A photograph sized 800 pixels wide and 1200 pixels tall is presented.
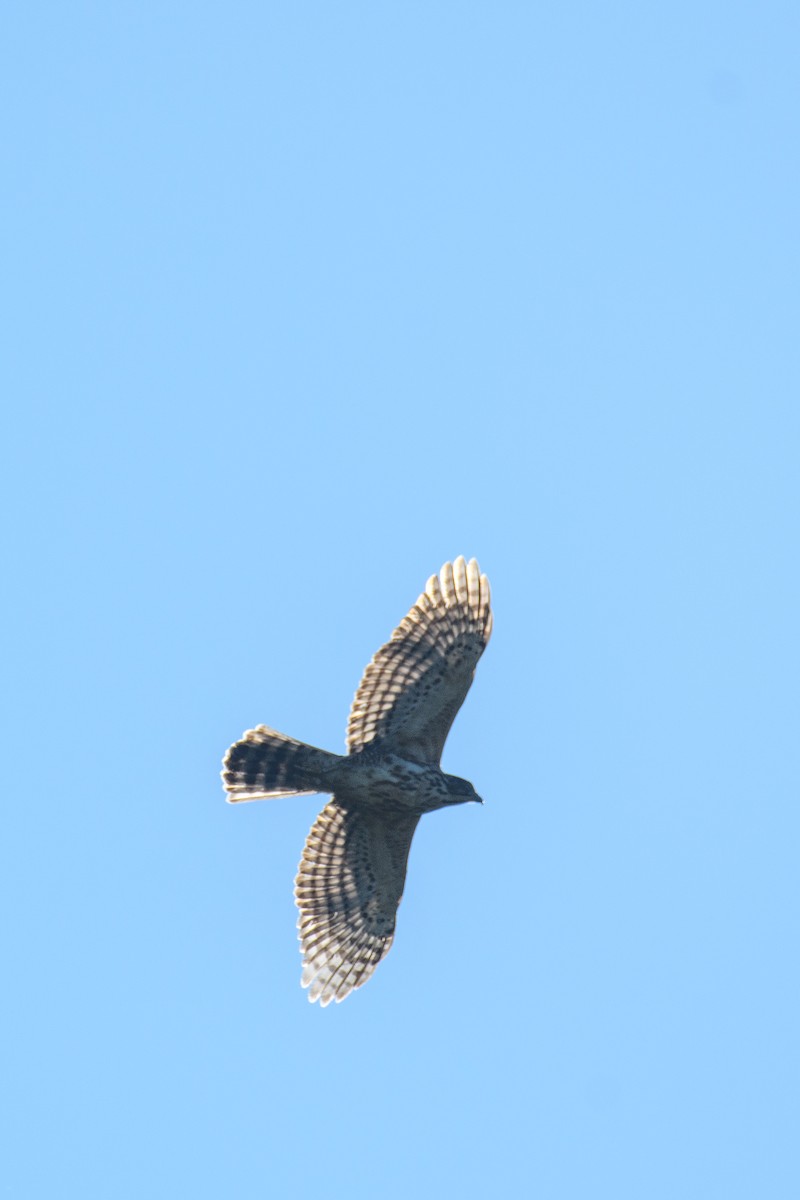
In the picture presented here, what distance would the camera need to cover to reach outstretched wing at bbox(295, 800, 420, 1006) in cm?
1825

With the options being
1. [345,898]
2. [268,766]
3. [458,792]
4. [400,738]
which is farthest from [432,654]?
[345,898]

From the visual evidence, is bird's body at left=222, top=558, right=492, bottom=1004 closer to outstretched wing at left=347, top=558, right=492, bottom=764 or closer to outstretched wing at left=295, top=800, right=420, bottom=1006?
outstretched wing at left=347, top=558, right=492, bottom=764

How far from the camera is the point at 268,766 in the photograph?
1756cm

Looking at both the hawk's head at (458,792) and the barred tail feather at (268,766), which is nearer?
the hawk's head at (458,792)

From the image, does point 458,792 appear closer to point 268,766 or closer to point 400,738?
point 400,738

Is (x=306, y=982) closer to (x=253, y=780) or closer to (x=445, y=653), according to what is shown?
(x=253, y=780)

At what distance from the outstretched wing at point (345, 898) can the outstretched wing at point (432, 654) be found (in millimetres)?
1352

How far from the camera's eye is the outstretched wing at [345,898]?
59.9 feet

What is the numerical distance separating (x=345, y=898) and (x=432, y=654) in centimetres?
302

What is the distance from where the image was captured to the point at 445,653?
17.3 m

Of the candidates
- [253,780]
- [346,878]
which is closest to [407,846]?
[346,878]

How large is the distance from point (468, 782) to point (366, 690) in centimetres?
137

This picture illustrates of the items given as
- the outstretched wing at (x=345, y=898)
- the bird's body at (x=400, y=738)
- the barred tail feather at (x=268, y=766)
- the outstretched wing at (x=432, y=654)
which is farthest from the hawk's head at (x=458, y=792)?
the barred tail feather at (x=268, y=766)

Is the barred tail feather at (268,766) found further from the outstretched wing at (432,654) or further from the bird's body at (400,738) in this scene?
the outstretched wing at (432,654)
